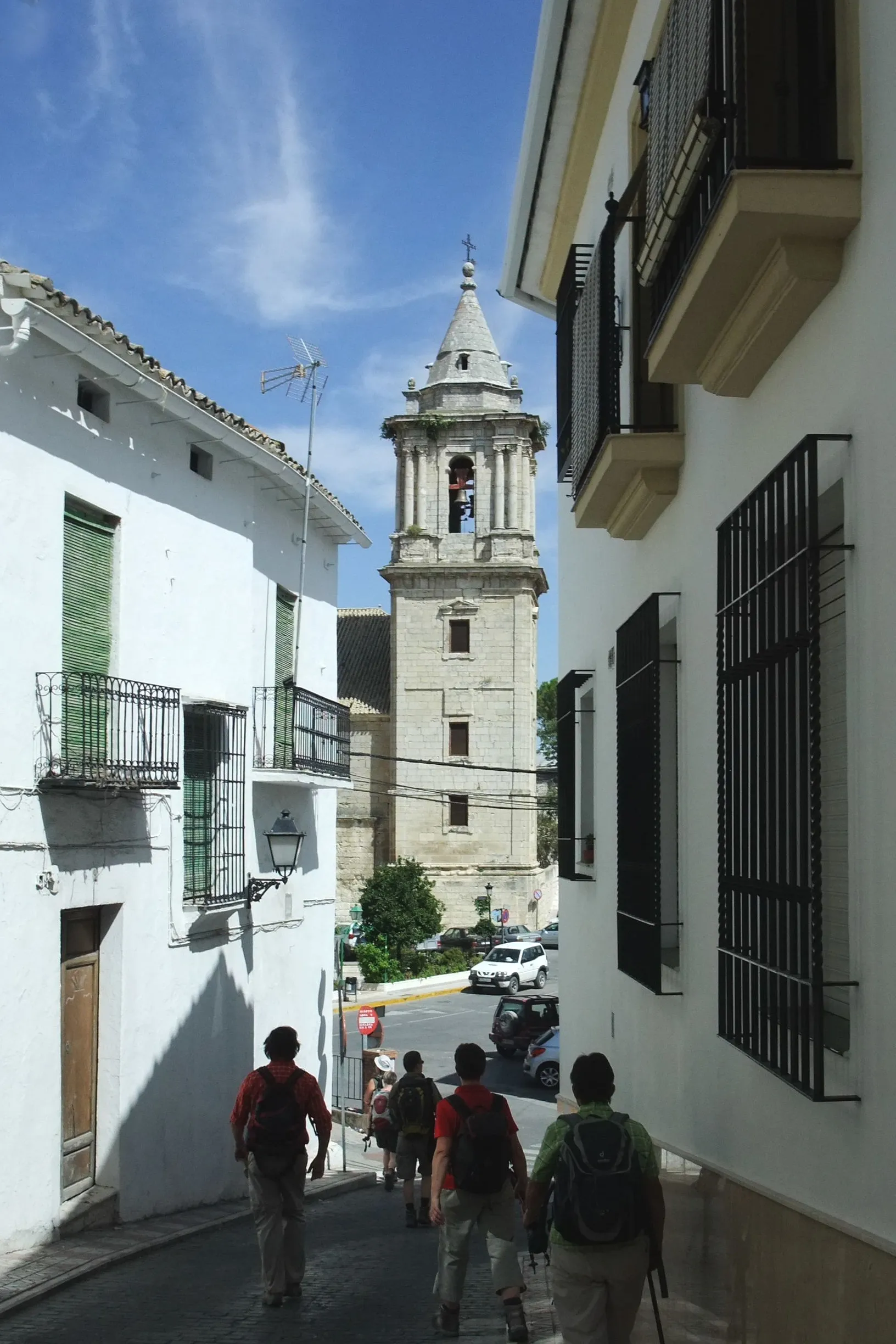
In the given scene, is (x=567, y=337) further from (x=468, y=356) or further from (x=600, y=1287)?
(x=468, y=356)

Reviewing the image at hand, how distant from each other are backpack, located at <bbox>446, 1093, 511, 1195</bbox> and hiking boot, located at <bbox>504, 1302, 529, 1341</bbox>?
48 cm

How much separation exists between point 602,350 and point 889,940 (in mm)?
3861

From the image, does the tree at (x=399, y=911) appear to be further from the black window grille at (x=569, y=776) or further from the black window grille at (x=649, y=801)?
the black window grille at (x=649, y=801)

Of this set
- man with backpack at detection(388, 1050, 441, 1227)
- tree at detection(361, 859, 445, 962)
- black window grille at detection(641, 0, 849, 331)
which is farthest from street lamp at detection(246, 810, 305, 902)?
tree at detection(361, 859, 445, 962)

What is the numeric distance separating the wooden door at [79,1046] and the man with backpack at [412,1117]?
2.27m

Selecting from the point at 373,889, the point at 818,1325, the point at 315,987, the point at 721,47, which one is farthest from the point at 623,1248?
the point at 373,889

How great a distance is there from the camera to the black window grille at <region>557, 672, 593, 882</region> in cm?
964

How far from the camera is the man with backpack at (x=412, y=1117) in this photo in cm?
1028

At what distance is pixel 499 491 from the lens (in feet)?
167

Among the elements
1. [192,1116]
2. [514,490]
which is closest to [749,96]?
[192,1116]

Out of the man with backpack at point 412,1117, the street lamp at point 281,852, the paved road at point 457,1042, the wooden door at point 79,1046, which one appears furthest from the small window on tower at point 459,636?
the man with backpack at point 412,1117

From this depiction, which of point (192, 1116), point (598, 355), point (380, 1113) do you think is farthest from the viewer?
point (380, 1113)

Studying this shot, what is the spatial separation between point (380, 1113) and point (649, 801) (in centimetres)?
868

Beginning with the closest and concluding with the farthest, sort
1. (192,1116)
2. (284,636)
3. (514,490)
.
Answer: (192,1116)
(284,636)
(514,490)
